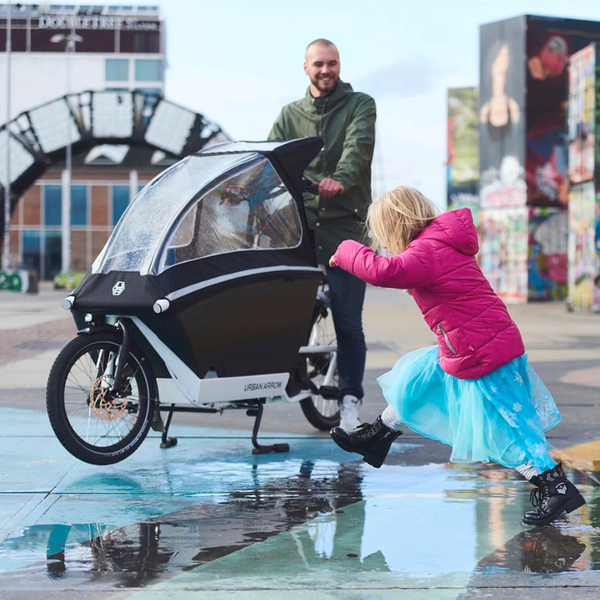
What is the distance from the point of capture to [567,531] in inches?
161

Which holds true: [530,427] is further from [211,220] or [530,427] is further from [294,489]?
[211,220]

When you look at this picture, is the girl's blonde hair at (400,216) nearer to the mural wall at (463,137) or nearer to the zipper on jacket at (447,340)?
the zipper on jacket at (447,340)

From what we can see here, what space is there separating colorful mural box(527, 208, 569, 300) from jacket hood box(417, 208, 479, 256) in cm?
2962

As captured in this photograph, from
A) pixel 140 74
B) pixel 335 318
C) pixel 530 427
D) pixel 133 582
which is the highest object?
pixel 140 74

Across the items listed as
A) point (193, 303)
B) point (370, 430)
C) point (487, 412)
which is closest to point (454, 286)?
point (487, 412)

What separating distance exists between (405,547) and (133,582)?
101cm

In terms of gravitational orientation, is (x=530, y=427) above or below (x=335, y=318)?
below

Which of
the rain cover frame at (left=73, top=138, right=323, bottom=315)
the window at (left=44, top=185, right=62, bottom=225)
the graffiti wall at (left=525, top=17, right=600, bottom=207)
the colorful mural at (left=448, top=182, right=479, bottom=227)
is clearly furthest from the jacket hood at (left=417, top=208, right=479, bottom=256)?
the window at (left=44, top=185, right=62, bottom=225)

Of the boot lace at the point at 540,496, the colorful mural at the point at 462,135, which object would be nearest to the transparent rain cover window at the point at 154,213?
the boot lace at the point at 540,496

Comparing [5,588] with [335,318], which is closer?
[5,588]

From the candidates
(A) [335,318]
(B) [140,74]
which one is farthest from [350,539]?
(B) [140,74]

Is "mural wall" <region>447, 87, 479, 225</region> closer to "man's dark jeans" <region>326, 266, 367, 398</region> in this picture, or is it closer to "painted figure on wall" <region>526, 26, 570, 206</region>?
"painted figure on wall" <region>526, 26, 570, 206</region>

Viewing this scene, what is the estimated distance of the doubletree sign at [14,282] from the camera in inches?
1507

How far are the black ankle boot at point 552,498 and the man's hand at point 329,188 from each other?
82.4 inches
